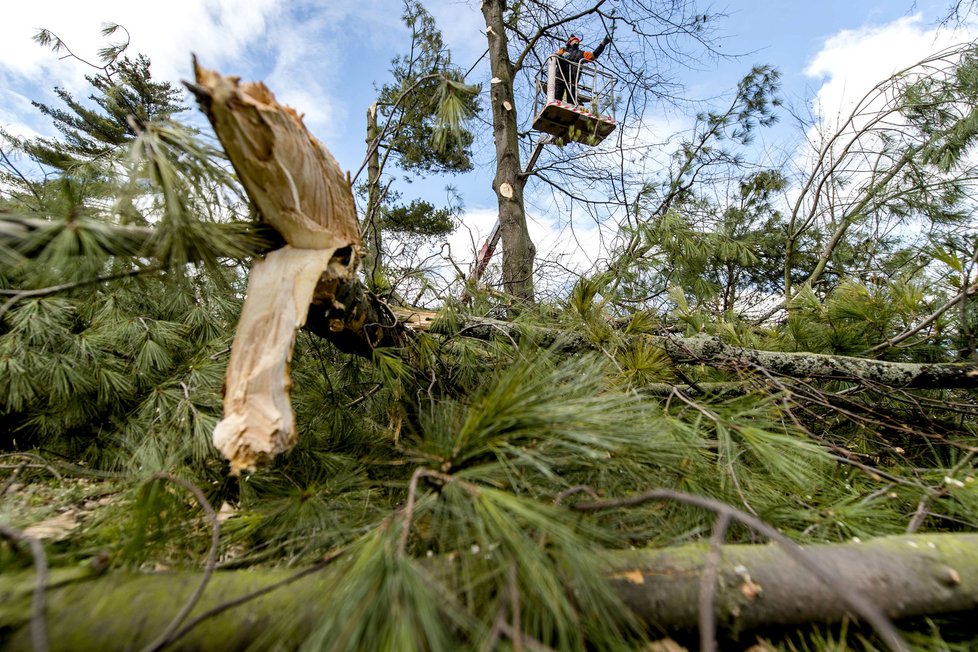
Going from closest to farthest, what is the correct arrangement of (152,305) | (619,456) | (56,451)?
(619,456)
(56,451)
(152,305)

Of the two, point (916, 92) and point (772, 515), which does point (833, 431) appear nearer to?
point (772, 515)

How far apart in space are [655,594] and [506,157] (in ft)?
11.4

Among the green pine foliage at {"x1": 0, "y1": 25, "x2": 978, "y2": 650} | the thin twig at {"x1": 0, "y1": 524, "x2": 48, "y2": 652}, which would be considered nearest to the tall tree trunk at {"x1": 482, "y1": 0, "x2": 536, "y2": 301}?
the green pine foliage at {"x1": 0, "y1": 25, "x2": 978, "y2": 650}

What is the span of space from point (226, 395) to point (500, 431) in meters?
0.45

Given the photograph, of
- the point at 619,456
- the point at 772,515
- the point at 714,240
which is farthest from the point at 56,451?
the point at 714,240

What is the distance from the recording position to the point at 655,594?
64 centimetres

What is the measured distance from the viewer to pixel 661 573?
0.66 metres

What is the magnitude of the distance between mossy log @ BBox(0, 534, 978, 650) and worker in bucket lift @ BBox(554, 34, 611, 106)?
3273 millimetres

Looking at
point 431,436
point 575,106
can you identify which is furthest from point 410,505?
point 575,106

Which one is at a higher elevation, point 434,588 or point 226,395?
point 226,395


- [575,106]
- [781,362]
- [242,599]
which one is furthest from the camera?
[575,106]

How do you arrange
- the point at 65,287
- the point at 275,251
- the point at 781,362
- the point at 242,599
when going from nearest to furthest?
the point at 242,599 < the point at 65,287 < the point at 275,251 < the point at 781,362

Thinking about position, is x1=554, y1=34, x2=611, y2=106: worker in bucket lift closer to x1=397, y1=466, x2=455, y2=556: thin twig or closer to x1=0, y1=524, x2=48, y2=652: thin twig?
x1=397, y1=466, x2=455, y2=556: thin twig

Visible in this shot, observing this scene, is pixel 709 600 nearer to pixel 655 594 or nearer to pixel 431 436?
pixel 655 594
